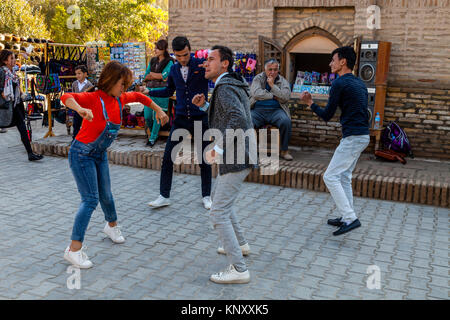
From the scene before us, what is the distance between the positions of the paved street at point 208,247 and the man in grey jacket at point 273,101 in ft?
4.10

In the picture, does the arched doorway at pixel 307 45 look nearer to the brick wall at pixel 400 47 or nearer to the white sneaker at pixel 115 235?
the brick wall at pixel 400 47

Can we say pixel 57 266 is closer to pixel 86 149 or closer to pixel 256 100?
pixel 86 149

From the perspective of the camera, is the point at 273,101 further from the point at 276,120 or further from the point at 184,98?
the point at 184,98

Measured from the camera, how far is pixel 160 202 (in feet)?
20.5

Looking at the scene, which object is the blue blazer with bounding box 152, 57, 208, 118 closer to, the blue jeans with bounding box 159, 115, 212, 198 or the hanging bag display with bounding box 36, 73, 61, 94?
the blue jeans with bounding box 159, 115, 212, 198

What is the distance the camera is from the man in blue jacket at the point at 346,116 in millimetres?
5270

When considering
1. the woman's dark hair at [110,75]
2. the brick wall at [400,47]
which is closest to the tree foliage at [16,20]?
the brick wall at [400,47]

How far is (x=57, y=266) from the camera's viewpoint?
4508mm

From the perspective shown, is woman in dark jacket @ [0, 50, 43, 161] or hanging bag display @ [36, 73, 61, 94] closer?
woman in dark jacket @ [0, 50, 43, 161]

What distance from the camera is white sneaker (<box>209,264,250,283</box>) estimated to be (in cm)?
417

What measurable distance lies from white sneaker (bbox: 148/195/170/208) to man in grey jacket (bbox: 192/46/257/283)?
6.98 ft

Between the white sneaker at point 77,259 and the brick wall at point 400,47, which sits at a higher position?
the brick wall at point 400,47

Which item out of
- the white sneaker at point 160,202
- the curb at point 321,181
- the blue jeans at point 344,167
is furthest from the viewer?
the curb at point 321,181

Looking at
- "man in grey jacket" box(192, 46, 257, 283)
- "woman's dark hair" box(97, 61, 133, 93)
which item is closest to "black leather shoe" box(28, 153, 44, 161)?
"woman's dark hair" box(97, 61, 133, 93)
